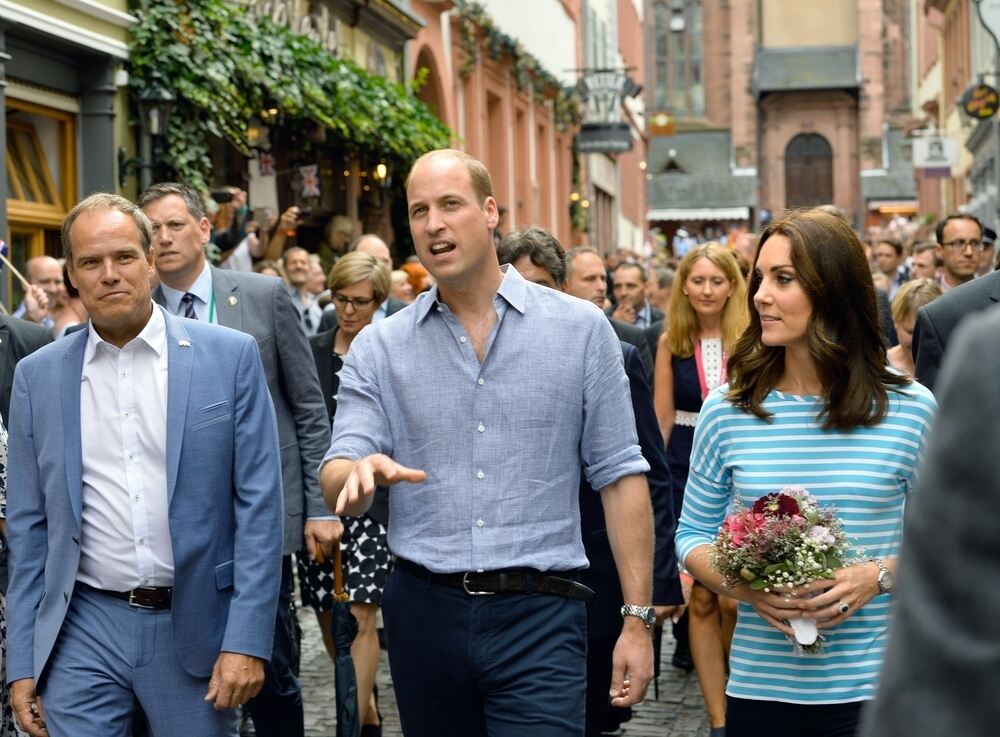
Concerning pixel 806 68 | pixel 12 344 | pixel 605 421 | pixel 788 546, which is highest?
pixel 806 68

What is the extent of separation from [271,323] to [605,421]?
2.25m

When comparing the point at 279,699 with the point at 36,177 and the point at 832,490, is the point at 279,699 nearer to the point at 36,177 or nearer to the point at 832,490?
the point at 832,490

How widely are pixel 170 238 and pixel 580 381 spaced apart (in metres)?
2.42

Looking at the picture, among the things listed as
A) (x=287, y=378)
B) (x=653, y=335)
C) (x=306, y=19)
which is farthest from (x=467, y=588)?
(x=306, y=19)

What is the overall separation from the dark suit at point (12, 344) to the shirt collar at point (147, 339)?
1.42 metres

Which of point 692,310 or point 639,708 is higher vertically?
point 692,310

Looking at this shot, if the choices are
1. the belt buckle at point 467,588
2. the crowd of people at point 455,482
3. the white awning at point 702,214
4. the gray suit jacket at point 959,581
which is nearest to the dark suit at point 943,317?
the crowd of people at point 455,482

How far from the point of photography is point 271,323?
6.10 meters

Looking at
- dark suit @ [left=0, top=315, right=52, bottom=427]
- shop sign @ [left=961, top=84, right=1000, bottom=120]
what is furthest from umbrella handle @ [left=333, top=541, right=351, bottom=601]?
shop sign @ [left=961, top=84, right=1000, bottom=120]

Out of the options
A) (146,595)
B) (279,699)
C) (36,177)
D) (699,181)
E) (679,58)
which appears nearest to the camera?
(146,595)

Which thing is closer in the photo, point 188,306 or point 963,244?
point 188,306

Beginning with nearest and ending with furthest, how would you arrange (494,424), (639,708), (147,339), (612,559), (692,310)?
(494,424) → (147,339) → (612,559) → (639,708) → (692,310)

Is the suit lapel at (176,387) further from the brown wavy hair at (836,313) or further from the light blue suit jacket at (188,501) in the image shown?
the brown wavy hair at (836,313)

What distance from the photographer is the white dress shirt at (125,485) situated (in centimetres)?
432
